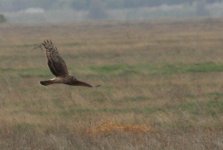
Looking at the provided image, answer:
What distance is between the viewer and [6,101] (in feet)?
70.8

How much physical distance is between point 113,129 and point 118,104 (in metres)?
4.75

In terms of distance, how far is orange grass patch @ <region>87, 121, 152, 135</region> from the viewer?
15855 mm

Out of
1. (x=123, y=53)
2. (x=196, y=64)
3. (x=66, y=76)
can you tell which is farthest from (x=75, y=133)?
(x=123, y=53)

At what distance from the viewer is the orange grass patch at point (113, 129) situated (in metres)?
15.9

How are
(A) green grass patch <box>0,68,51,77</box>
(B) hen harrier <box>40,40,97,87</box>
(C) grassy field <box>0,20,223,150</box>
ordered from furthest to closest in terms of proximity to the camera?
(A) green grass patch <box>0,68,51,77</box>
(C) grassy field <box>0,20,223,150</box>
(B) hen harrier <box>40,40,97,87</box>

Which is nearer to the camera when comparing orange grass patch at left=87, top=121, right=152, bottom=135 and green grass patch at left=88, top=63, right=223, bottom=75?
A: orange grass patch at left=87, top=121, right=152, bottom=135

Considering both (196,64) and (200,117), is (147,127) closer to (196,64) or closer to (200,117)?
(200,117)

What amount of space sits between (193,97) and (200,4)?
139m

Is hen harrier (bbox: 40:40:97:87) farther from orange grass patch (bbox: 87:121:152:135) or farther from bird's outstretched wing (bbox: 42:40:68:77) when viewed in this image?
orange grass patch (bbox: 87:121:152:135)

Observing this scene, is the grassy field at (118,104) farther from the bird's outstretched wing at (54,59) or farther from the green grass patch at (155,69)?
the bird's outstretched wing at (54,59)

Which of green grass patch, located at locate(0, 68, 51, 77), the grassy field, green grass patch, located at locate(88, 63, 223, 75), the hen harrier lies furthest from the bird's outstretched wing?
green grass patch, located at locate(88, 63, 223, 75)

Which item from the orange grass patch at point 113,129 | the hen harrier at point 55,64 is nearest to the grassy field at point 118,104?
the orange grass patch at point 113,129

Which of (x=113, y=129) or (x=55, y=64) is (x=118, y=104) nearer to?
(x=113, y=129)

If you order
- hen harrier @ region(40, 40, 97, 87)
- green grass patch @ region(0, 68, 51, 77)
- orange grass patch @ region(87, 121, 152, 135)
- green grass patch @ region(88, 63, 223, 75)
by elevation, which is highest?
hen harrier @ region(40, 40, 97, 87)
